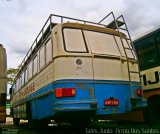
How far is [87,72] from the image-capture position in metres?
7.23

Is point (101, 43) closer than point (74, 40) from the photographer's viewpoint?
No

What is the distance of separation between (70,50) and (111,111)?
6.11 feet

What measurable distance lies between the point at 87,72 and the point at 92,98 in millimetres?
667

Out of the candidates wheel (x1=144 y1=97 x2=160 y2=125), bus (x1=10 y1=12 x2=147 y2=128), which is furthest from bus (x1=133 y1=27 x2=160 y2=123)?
bus (x1=10 y1=12 x2=147 y2=128)

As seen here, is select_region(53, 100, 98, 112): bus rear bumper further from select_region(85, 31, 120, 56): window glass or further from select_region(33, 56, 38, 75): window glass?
select_region(33, 56, 38, 75): window glass

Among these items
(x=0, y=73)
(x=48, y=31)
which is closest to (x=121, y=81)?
(x=48, y=31)

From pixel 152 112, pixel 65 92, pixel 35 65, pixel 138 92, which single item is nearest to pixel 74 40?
pixel 65 92

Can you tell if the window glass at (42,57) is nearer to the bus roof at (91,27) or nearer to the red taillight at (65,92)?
the bus roof at (91,27)

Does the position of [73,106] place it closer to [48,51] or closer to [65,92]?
[65,92]

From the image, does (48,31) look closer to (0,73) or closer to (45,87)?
(45,87)

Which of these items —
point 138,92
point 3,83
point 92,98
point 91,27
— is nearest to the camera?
point 92,98

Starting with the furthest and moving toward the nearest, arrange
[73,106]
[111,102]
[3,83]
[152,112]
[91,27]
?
[3,83] < [152,112] < [91,27] < [111,102] < [73,106]

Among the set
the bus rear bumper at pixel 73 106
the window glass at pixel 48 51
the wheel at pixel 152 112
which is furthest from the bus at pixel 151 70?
the window glass at pixel 48 51

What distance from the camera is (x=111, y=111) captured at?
7.25 m
